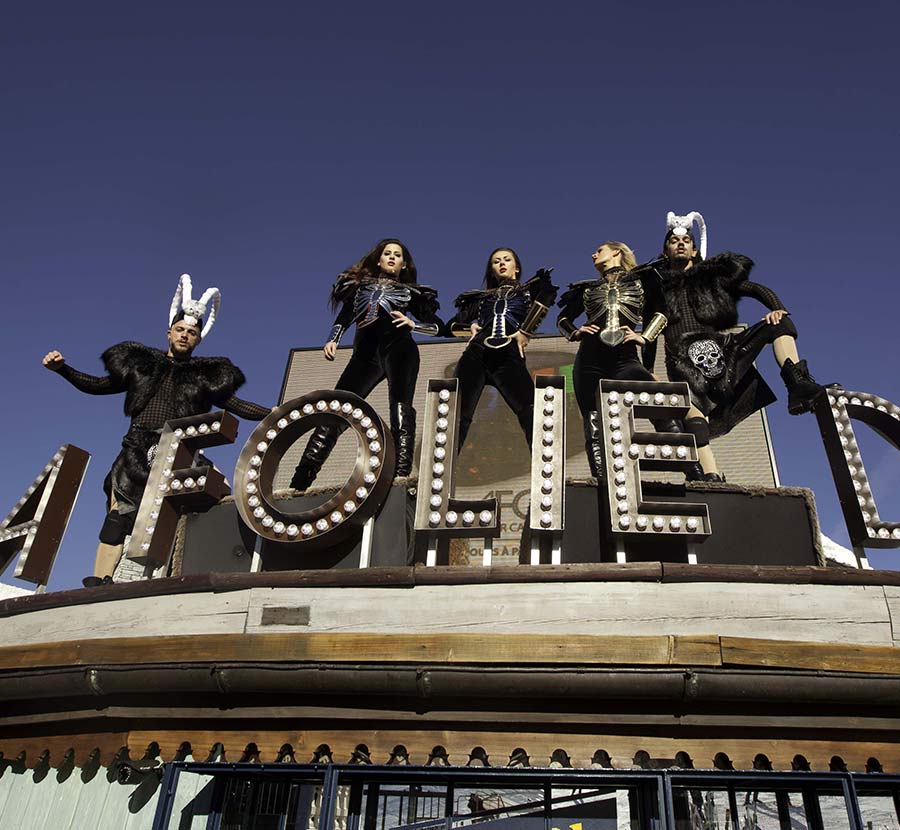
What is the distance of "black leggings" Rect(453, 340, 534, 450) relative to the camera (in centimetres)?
940

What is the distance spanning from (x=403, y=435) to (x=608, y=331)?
2.66 m

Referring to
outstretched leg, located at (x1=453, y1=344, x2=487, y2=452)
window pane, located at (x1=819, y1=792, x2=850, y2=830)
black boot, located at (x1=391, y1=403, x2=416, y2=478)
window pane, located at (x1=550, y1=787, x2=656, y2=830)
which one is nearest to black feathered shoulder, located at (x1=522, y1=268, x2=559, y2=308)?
outstretched leg, located at (x1=453, y1=344, x2=487, y2=452)

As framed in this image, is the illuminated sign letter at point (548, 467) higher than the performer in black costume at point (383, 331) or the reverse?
the reverse

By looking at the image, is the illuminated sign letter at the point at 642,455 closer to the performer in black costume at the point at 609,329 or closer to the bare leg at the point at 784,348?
the performer in black costume at the point at 609,329

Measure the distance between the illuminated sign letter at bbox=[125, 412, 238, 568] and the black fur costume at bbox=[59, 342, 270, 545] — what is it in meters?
0.98

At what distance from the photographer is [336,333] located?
10.3 metres

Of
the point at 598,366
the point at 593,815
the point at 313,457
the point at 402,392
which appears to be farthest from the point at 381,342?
the point at 593,815

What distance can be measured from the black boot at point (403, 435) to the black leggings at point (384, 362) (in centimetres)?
19

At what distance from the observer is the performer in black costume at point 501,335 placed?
9461 mm

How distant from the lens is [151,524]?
8.02 metres

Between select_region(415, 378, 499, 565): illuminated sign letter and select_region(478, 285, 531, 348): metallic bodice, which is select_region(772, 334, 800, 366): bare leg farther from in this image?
select_region(415, 378, 499, 565): illuminated sign letter

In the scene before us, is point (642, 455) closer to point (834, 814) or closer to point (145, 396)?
point (145, 396)

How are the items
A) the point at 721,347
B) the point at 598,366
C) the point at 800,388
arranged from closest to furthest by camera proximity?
the point at 800,388
the point at 598,366
the point at 721,347

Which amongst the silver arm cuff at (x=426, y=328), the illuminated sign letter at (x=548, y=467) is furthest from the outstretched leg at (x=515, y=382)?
the illuminated sign letter at (x=548, y=467)
